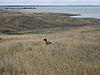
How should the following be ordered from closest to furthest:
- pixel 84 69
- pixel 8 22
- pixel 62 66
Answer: pixel 84 69, pixel 62 66, pixel 8 22

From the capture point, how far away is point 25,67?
562 centimetres

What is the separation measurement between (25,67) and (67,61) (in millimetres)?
1717

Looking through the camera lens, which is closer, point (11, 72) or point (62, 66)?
point (11, 72)

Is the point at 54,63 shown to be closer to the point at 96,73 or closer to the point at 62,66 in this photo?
the point at 62,66

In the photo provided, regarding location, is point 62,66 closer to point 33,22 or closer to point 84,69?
point 84,69

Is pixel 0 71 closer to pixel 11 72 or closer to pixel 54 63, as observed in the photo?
pixel 11 72

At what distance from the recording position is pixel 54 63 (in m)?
6.32

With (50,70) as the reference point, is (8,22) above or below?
below

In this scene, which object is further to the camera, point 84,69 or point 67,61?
point 67,61

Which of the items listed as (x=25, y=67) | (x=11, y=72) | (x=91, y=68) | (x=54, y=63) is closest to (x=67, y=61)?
(x=54, y=63)

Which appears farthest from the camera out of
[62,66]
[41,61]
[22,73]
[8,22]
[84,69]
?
[8,22]

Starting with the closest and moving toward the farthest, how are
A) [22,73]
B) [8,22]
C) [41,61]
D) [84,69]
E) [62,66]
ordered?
[22,73], [84,69], [62,66], [41,61], [8,22]

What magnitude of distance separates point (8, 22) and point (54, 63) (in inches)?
1483

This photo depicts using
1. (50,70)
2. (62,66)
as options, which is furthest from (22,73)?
(62,66)
